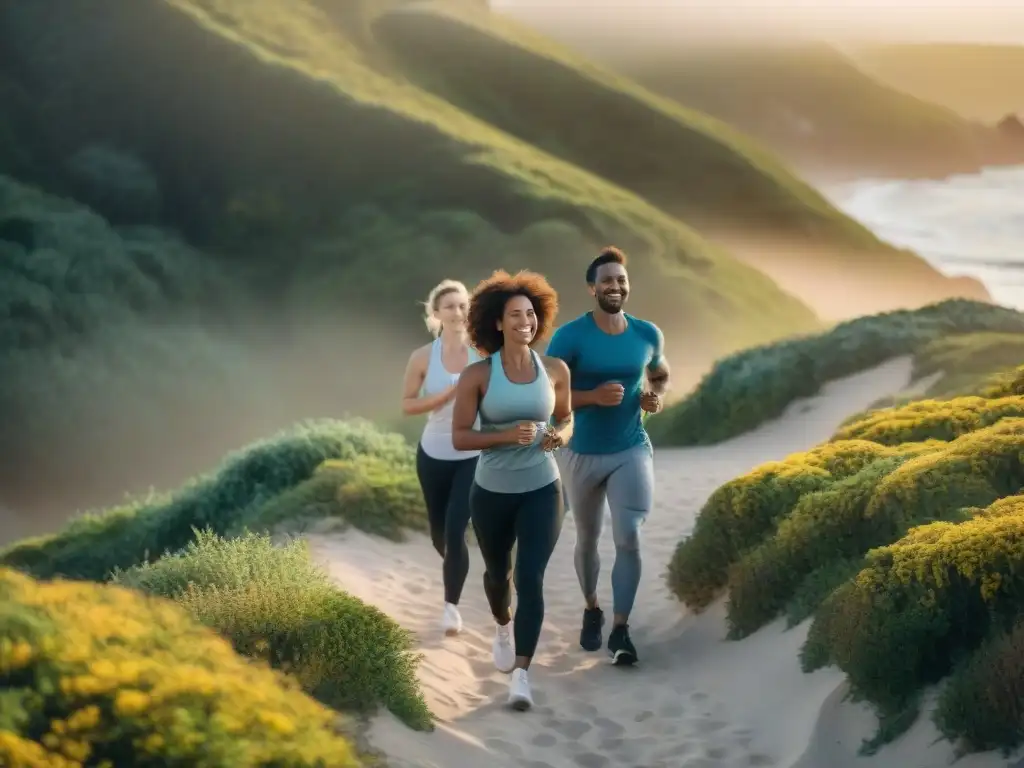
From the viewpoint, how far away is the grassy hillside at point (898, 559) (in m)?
4.46

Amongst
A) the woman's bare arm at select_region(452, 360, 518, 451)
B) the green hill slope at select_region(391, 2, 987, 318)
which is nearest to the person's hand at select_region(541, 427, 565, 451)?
the woman's bare arm at select_region(452, 360, 518, 451)

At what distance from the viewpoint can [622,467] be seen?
5918mm

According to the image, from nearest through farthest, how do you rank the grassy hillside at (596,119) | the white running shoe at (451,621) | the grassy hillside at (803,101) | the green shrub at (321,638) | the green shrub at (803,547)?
1. the green shrub at (321,638)
2. the green shrub at (803,547)
3. the white running shoe at (451,621)
4. the grassy hillside at (803,101)
5. the grassy hillside at (596,119)

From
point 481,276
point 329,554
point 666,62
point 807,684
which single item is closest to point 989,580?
point 807,684

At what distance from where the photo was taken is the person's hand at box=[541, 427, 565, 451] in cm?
497

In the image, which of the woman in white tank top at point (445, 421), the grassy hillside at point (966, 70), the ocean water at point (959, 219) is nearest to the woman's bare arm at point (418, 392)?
the woman in white tank top at point (445, 421)

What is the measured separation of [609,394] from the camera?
5715 mm

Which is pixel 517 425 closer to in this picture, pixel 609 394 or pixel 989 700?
pixel 609 394

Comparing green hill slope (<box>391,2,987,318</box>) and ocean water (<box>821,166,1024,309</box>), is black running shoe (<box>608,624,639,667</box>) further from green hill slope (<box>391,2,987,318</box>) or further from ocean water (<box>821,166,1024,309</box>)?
green hill slope (<box>391,2,987,318</box>)

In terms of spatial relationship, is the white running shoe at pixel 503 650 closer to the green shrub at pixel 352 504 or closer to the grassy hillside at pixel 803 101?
the green shrub at pixel 352 504

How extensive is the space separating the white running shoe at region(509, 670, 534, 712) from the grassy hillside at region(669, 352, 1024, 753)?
1.33 m

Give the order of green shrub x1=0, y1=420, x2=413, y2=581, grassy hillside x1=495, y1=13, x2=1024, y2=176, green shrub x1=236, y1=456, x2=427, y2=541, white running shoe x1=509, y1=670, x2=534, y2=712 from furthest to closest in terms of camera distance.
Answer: grassy hillside x1=495, y1=13, x2=1024, y2=176 → green shrub x1=0, y1=420, x2=413, y2=581 → green shrub x1=236, y1=456, x2=427, y2=541 → white running shoe x1=509, y1=670, x2=534, y2=712

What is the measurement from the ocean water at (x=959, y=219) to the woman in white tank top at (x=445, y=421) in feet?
56.0

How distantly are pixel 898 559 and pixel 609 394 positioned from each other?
5.15ft
